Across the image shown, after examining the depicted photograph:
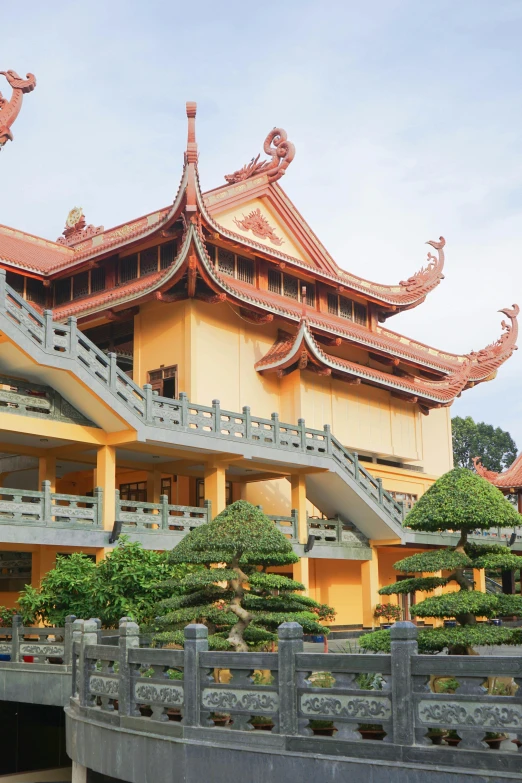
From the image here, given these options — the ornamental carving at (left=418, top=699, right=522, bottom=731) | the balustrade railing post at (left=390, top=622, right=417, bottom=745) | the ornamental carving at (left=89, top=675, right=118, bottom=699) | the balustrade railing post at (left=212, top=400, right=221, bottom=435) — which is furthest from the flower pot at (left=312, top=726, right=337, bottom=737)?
the balustrade railing post at (left=212, top=400, right=221, bottom=435)

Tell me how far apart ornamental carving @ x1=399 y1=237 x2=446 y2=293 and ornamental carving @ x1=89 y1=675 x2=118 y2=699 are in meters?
25.9

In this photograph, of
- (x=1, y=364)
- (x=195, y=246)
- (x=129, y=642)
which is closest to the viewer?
(x=129, y=642)

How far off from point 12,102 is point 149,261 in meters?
5.75

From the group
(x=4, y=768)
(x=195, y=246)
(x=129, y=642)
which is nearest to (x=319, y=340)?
(x=195, y=246)

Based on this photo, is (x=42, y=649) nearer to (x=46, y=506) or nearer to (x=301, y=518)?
(x=46, y=506)

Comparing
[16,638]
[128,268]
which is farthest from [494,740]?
[128,268]

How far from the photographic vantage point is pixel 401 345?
35.1 m

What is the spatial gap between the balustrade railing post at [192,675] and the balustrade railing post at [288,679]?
106 cm

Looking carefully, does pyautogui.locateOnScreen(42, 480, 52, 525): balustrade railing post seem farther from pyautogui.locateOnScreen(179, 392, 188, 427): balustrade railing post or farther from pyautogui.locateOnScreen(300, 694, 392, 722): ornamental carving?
pyautogui.locateOnScreen(300, 694, 392, 722): ornamental carving

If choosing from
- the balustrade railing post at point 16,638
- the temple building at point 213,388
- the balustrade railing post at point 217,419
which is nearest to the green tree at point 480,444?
the temple building at point 213,388

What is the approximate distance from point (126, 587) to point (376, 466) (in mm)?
16305

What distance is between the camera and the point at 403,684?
831 cm

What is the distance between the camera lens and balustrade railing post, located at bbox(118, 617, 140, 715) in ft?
35.4

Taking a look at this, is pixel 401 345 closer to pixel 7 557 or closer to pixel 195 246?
pixel 195 246
